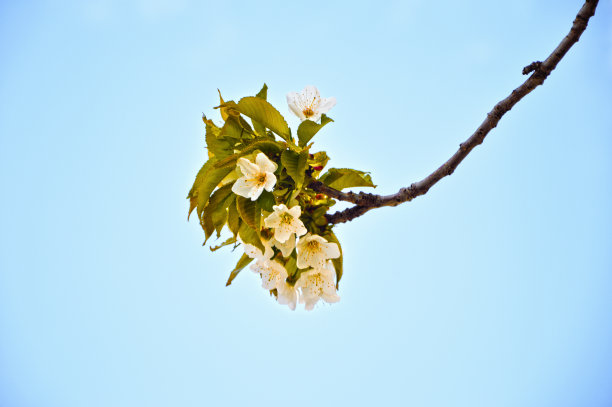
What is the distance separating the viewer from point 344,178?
1.86 meters

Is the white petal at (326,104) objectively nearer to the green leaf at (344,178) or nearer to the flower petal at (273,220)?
the green leaf at (344,178)

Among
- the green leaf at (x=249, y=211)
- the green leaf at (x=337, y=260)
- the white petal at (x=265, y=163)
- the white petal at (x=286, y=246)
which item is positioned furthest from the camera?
the green leaf at (x=337, y=260)

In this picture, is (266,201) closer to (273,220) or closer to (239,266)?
(273,220)

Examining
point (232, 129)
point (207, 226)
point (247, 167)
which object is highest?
point (232, 129)

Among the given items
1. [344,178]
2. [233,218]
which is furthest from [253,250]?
[344,178]

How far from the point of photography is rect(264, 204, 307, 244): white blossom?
1688 millimetres

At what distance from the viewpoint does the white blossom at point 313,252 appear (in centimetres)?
183

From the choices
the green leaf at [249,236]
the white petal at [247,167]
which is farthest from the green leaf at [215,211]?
the white petal at [247,167]

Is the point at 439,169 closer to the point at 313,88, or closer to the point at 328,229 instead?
the point at 328,229

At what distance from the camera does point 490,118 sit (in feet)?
4.85

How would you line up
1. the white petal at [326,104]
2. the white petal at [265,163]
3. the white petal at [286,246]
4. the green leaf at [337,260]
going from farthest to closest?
the white petal at [326,104] < the green leaf at [337,260] < the white petal at [286,246] < the white petal at [265,163]

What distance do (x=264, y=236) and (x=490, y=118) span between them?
102cm

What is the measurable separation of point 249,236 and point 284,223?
18cm

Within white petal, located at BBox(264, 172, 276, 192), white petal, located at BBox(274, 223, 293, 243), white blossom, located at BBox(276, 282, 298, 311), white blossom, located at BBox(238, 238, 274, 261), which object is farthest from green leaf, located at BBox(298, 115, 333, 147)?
white blossom, located at BBox(276, 282, 298, 311)
